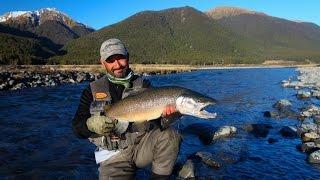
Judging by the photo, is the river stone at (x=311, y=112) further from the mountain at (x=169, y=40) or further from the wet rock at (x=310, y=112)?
the mountain at (x=169, y=40)

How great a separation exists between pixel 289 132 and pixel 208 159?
3.77 metres

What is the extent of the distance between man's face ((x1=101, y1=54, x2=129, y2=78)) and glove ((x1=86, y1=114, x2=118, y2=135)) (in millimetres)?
669

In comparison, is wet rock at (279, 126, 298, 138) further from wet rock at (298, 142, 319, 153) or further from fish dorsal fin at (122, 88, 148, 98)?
fish dorsal fin at (122, 88, 148, 98)

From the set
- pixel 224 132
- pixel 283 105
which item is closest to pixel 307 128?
pixel 224 132

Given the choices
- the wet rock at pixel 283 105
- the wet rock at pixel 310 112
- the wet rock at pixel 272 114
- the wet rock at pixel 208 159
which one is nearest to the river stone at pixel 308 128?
the wet rock at pixel 310 112

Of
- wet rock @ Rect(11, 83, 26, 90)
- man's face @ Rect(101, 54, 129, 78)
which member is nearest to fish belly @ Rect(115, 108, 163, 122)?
man's face @ Rect(101, 54, 129, 78)

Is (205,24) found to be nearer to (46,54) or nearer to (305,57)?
(305,57)

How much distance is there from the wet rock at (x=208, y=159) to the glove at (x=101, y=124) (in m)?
4.49

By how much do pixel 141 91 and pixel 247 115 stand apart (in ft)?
38.2

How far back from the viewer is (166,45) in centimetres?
16125

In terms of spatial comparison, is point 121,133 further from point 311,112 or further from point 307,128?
point 311,112

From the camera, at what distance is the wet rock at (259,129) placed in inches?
470

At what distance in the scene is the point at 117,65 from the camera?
199 inches

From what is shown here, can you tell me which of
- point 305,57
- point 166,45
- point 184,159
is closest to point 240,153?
point 184,159
